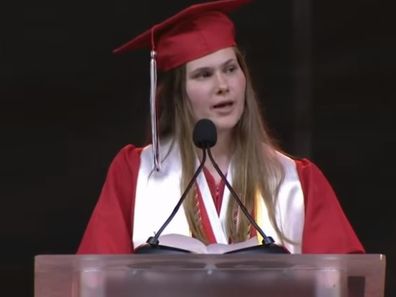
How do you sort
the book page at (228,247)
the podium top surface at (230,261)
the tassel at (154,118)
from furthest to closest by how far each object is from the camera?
1. the tassel at (154,118)
2. the book page at (228,247)
3. the podium top surface at (230,261)

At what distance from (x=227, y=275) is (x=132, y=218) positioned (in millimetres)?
833

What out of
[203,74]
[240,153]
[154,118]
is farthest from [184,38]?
[240,153]

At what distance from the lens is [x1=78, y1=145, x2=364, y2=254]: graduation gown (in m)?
3.34

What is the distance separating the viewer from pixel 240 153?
3459 millimetres

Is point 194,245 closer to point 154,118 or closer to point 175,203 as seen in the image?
point 175,203

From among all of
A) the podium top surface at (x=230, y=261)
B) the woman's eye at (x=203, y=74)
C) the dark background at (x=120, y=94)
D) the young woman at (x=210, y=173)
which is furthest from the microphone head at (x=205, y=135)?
the dark background at (x=120, y=94)

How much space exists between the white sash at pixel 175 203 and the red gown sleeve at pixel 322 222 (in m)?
0.02

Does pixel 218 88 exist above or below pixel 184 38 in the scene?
below

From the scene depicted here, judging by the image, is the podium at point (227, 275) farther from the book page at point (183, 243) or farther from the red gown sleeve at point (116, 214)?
the red gown sleeve at point (116, 214)

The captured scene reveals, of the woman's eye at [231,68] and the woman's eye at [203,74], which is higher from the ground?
the woman's eye at [231,68]

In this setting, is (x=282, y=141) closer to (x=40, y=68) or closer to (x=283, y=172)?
(x=40, y=68)

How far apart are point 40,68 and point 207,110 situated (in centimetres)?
177

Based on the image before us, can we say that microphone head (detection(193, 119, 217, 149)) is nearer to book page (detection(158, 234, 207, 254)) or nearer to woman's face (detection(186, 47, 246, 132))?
book page (detection(158, 234, 207, 254))

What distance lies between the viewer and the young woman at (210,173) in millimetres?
3340
